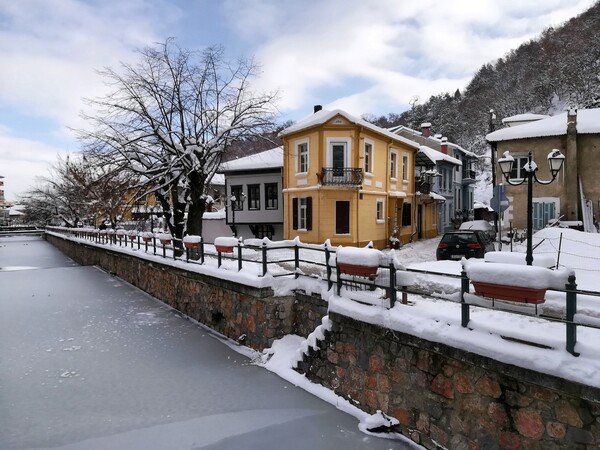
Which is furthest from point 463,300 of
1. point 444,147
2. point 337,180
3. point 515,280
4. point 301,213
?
point 444,147

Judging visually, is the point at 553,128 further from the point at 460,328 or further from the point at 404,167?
the point at 460,328

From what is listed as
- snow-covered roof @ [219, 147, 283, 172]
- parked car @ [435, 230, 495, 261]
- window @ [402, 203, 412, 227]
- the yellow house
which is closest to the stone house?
window @ [402, 203, 412, 227]

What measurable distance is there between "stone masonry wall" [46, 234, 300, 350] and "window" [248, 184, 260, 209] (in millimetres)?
10907

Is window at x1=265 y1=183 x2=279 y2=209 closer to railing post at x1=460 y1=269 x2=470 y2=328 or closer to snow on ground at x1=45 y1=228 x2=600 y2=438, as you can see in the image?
snow on ground at x1=45 y1=228 x2=600 y2=438

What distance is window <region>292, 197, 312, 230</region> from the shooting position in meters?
21.7

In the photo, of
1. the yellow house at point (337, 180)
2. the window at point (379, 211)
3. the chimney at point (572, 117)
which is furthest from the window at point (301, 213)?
the chimney at point (572, 117)

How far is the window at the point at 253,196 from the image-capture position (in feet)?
93.7

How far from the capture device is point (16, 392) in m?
7.93

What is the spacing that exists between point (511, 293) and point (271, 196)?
79.0 ft

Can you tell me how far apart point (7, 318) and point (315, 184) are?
46.4 feet

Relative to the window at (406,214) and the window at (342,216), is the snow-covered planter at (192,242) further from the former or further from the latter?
the window at (406,214)

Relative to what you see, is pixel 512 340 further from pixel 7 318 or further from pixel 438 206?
pixel 438 206

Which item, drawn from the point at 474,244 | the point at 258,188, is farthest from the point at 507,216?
the point at 258,188

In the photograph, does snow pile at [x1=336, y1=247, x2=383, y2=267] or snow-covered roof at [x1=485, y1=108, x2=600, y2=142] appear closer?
snow pile at [x1=336, y1=247, x2=383, y2=267]
